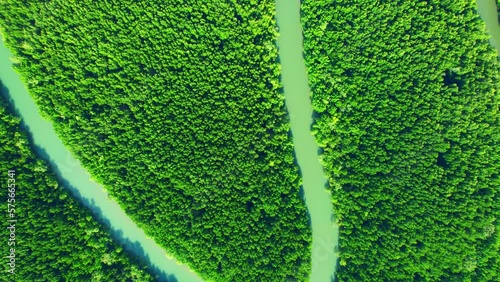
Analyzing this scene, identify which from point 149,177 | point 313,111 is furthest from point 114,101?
point 313,111

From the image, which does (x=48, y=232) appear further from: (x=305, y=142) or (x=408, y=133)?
(x=408, y=133)

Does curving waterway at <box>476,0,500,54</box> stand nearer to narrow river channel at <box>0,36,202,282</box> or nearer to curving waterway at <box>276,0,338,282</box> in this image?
curving waterway at <box>276,0,338,282</box>

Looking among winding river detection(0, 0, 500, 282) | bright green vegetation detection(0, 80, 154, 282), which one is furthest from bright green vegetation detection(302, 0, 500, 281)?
bright green vegetation detection(0, 80, 154, 282)

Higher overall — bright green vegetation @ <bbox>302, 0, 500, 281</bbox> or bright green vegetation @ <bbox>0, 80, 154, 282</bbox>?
bright green vegetation @ <bbox>302, 0, 500, 281</bbox>

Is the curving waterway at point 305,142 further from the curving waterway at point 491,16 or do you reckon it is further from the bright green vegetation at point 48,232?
the curving waterway at point 491,16

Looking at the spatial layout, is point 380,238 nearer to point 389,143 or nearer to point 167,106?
point 389,143

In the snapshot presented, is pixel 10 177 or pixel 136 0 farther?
pixel 136 0

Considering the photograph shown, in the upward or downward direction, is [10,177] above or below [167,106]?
below
